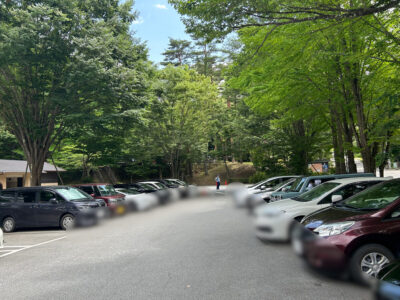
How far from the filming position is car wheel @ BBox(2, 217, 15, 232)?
12.6 m

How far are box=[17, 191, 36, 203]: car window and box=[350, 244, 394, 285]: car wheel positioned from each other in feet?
38.8

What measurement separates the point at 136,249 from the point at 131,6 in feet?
61.6

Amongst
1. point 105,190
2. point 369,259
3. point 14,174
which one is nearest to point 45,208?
point 105,190

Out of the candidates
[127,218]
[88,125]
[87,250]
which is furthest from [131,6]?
[87,250]

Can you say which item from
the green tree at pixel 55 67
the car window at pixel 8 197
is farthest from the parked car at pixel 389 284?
the green tree at pixel 55 67

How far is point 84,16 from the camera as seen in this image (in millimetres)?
18500

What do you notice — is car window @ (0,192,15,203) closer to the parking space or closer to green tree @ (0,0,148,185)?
the parking space

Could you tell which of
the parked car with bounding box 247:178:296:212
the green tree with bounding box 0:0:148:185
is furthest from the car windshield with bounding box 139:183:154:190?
the parked car with bounding box 247:178:296:212

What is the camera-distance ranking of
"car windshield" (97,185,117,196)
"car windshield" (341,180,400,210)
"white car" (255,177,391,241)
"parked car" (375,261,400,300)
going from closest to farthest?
"parked car" (375,261,400,300) → "car windshield" (341,180,400,210) → "white car" (255,177,391,241) → "car windshield" (97,185,117,196)

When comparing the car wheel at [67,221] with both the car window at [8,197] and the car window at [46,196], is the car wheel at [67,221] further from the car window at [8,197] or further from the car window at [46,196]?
the car window at [8,197]

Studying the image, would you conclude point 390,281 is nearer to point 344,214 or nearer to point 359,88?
point 344,214

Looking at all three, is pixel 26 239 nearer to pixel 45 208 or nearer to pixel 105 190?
pixel 45 208

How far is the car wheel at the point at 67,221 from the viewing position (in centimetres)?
1188

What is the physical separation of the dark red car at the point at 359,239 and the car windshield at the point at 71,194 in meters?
9.71
